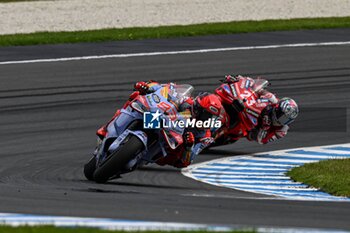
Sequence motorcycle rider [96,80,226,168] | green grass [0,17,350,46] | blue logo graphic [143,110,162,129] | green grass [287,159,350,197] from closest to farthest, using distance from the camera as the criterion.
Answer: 1. green grass [287,159,350,197]
2. blue logo graphic [143,110,162,129]
3. motorcycle rider [96,80,226,168]
4. green grass [0,17,350,46]

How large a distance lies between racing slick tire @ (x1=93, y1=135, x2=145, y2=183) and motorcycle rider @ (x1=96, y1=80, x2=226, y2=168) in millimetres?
776

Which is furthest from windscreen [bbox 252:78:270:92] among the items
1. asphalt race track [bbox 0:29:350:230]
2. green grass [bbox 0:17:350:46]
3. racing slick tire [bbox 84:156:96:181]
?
green grass [bbox 0:17:350:46]

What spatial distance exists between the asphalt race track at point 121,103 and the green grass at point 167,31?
1.68 feet

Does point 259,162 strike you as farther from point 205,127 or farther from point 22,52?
point 22,52

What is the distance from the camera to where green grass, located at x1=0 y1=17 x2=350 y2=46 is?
25.8m

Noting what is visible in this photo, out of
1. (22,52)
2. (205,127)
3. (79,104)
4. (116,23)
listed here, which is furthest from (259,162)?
(116,23)

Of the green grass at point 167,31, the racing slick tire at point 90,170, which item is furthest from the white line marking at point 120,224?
the green grass at point 167,31

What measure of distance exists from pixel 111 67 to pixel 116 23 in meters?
4.87

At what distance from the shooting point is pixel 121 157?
14.5 m

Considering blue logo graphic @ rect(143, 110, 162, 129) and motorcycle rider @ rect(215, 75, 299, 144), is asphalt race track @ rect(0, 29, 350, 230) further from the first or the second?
motorcycle rider @ rect(215, 75, 299, 144)

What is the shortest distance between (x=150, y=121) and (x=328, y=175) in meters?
2.43

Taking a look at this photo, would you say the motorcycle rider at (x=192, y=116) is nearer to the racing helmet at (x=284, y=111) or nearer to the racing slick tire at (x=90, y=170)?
the racing slick tire at (x=90, y=170)

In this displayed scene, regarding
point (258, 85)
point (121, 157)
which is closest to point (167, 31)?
point (258, 85)

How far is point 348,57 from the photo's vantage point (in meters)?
24.5
